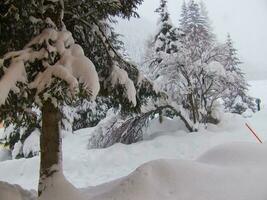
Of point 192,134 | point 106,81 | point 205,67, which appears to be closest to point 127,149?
point 192,134

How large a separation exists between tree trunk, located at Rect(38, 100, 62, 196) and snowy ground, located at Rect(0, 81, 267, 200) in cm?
71

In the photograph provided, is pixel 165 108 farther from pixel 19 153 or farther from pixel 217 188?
pixel 217 188

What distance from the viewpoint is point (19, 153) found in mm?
17797

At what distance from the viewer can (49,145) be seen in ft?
20.2

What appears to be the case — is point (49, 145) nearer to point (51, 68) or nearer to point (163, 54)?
point (51, 68)

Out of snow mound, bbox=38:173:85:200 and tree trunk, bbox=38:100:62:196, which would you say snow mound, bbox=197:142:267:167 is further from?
tree trunk, bbox=38:100:62:196

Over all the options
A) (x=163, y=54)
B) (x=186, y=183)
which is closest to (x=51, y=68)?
(x=186, y=183)

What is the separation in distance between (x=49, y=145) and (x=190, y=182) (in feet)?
6.33

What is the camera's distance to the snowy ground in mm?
5789

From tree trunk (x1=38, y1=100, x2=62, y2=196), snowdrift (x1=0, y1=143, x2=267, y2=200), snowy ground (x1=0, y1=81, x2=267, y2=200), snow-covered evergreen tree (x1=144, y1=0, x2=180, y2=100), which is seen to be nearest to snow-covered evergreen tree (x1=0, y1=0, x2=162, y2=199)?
tree trunk (x1=38, y1=100, x2=62, y2=196)

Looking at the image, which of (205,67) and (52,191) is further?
(205,67)

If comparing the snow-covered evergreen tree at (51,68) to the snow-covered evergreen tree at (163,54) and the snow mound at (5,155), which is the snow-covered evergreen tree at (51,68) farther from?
the snow mound at (5,155)

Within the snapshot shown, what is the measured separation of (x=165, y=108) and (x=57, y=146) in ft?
30.7

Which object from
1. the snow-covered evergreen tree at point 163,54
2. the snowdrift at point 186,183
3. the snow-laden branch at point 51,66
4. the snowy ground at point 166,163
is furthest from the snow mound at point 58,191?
the snow-covered evergreen tree at point 163,54
